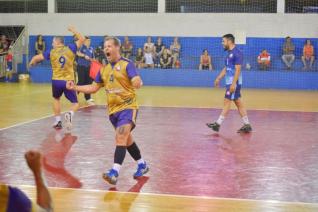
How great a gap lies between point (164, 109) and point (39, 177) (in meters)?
11.5

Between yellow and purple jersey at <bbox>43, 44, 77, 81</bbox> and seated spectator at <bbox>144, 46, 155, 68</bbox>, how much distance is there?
1344 cm

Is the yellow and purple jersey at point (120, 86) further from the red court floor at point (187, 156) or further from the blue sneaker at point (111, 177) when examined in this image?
the red court floor at point (187, 156)

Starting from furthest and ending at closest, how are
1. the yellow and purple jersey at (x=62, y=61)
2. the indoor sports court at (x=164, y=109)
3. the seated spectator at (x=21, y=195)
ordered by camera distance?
the yellow and purple jersey at (x=62, y=61) → the indoor sports court at (x=164, y=109) → the seated spectator at (x=21, y=195)

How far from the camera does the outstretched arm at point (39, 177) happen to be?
100 inches

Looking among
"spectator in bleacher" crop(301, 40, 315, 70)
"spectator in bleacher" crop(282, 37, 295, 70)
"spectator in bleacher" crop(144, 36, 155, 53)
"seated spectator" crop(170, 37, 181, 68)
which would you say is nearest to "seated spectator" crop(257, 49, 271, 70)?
"spectator in bleacher" crop(282, 37, 295, 70)

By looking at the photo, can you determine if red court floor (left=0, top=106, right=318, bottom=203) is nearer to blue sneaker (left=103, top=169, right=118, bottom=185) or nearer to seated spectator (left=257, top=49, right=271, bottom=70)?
blue sneaker (left=103, top=169, right=118, bottom=185)

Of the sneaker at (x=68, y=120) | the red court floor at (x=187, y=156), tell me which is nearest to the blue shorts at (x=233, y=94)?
the red court floor at (x=187, y=156)

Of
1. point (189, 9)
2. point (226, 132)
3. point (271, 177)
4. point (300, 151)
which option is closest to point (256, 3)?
point (189, 9)

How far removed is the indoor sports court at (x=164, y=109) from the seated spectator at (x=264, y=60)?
48 mm

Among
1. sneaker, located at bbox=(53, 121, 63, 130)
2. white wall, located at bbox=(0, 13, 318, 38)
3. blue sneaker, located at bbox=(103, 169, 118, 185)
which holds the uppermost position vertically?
white wall, located at bbox=(0, 13, 318, 38)

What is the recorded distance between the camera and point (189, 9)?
973 inches

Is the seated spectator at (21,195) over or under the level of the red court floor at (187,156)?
over

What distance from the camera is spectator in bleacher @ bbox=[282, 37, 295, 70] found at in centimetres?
2302

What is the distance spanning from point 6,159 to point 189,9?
18.1m
